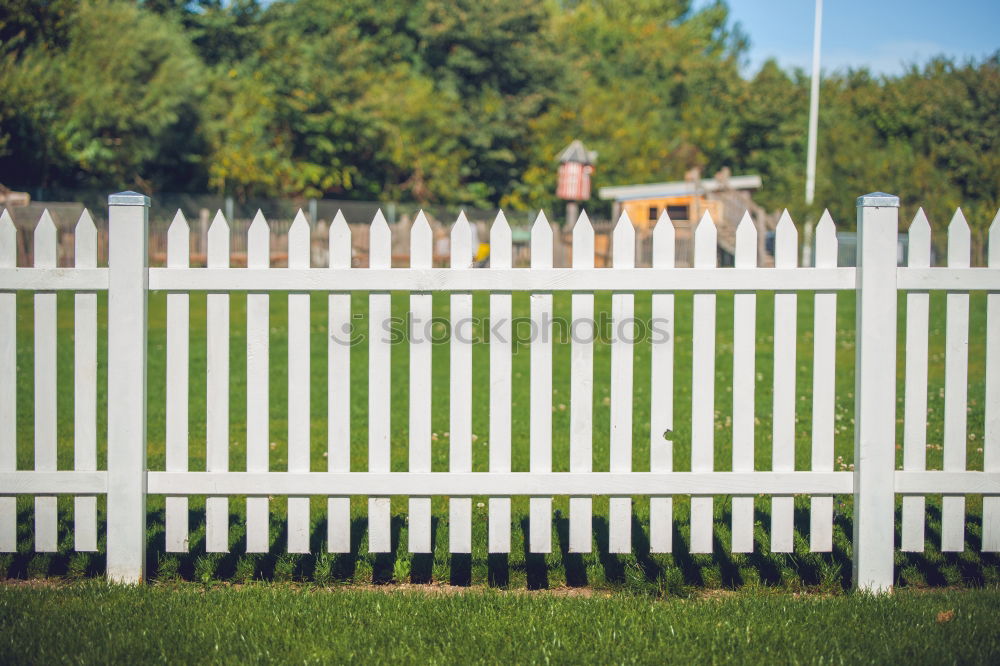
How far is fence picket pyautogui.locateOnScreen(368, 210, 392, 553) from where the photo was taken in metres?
4.03

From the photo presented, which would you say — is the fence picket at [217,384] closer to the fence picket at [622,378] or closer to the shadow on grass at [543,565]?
the shadow on grass at [543,565]

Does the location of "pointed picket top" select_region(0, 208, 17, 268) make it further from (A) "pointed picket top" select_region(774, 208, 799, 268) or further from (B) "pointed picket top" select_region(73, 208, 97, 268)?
(A) "pointed picket top" select_region(774, 208, 799, 268)

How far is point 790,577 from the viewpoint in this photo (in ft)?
14.0

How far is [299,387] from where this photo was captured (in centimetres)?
413

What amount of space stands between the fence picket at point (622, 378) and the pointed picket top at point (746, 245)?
0.44 metres

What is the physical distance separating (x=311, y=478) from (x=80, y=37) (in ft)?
91.8

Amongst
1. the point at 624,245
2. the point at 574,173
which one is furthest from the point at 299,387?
the point at 574,173

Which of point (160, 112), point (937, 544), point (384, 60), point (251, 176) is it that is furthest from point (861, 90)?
point (937, 544)

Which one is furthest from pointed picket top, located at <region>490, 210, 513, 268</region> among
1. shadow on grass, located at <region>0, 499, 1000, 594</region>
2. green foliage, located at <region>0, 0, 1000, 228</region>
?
green foliage, located at <region>0, 0, 1000, 228</region>

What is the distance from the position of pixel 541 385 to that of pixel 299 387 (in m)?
1.05

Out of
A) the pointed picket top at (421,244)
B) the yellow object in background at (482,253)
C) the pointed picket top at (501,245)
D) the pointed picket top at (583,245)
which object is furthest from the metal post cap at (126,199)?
the yellow object in background at (482,253)

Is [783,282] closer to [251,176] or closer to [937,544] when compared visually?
[937,544]

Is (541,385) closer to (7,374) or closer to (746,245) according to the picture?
(746,245)

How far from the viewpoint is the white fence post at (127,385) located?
3.99 meters
